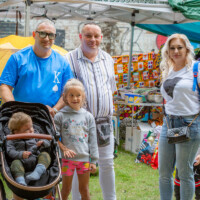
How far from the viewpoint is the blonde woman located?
3.08 m

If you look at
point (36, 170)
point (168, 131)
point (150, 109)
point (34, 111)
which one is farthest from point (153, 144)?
point (36, 170)

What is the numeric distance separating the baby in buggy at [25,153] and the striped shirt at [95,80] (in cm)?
80

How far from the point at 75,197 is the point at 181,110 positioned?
1.42m

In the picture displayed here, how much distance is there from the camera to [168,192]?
330 cm

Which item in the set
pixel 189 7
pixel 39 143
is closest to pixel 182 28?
pixel 189 7

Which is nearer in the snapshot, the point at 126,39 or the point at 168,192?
the point at 168,192

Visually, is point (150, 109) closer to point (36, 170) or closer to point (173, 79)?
point (173, 79)

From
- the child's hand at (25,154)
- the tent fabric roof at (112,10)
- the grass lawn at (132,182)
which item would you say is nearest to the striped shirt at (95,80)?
the child's hand at (25,154)

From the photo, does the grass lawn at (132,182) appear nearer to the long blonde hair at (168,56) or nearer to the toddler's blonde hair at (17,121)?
the toddler's blonde hair at (17,121)

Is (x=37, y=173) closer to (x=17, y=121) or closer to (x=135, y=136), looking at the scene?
(x=17, y=121)

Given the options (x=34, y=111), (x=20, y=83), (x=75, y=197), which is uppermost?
(x=20, y=83)

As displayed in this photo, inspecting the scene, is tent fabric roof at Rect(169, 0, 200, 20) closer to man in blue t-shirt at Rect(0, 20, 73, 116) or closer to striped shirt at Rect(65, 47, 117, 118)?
striped shirt at Rect(65, 47, 117, 118)

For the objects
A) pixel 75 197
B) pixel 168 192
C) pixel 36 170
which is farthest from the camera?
pixel 75 197

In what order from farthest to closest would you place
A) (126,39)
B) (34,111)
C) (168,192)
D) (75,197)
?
1. (126,39)
2. (75,197)
3. (168,192)
4. (34,111)
